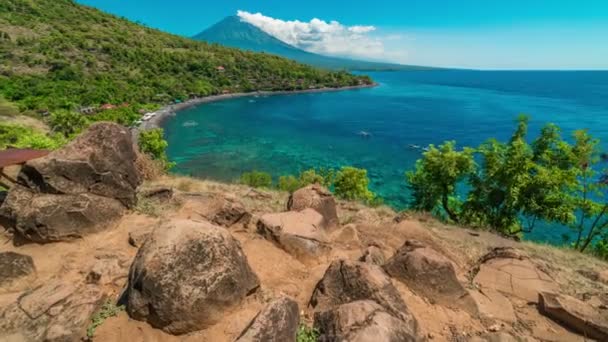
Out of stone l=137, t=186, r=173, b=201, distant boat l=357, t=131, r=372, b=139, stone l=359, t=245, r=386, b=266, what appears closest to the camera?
stone l=359, t=245, r=386, b=266

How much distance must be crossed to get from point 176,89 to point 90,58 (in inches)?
1007

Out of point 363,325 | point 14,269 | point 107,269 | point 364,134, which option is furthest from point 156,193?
point 364,134

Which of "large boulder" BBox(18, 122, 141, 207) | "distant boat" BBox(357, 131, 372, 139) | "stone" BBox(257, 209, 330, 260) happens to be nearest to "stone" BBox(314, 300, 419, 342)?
"stone" BBox(257, 209, 330, 260)

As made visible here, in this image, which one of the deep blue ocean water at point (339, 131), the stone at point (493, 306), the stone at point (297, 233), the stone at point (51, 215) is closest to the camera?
the stone at point (493, 306)

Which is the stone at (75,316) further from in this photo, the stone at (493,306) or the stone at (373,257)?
the stone at (493,306)

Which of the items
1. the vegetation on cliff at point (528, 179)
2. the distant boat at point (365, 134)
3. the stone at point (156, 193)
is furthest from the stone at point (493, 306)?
the distant boat at point (365, 134)

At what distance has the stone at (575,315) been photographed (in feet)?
22.8

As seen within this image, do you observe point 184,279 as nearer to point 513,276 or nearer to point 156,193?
point 156,193

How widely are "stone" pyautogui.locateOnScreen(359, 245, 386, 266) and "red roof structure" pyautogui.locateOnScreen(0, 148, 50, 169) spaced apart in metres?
10.2

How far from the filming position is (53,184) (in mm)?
9078

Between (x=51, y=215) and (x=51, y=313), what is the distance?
12.1 ft

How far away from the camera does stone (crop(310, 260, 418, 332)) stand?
648 cm

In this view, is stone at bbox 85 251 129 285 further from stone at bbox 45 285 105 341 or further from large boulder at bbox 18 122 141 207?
large boulder at bbox 18 122 141 207

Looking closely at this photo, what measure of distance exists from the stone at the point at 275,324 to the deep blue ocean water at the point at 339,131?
3855 centimetres
